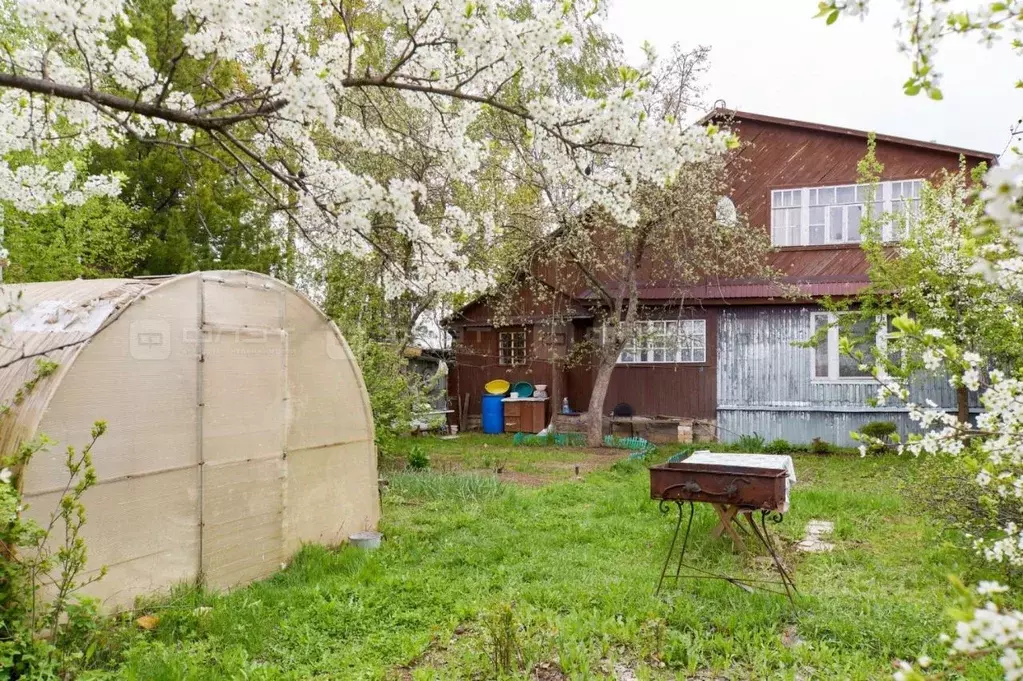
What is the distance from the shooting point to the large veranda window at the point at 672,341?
52.7 ft

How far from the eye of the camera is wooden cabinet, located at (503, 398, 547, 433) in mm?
18031

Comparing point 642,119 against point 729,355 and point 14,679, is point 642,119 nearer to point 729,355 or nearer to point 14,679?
point 14,679

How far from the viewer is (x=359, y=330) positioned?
1063 centimetres

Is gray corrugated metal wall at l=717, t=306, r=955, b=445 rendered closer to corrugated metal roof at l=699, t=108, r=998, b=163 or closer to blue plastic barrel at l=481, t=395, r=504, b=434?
corrugated metal roof at l=699, t=108, r=998, b=163

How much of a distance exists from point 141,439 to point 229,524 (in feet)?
3.71

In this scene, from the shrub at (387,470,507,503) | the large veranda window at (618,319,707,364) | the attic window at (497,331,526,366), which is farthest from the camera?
the attic window at (497,331,526,366)

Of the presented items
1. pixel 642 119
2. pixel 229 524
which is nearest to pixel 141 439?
pixel 229 524

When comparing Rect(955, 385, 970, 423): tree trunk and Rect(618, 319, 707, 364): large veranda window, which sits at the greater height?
Rect(618, 319, 707, 364): large veranda window

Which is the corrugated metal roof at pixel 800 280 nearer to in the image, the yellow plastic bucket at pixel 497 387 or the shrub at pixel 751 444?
the shrub at pixel 751 444

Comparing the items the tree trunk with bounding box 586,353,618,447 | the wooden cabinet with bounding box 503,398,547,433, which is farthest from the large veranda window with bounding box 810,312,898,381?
the wooden cabinet with bounding box 503,398,547,433

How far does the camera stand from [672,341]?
16.1 meters

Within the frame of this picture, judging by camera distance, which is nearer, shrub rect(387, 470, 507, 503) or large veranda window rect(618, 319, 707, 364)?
shrub rect(387, 470, 507, 503)

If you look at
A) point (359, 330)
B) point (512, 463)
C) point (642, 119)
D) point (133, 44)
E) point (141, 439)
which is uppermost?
point (133, 44)

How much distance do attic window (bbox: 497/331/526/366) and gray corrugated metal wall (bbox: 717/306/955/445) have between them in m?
5.47
